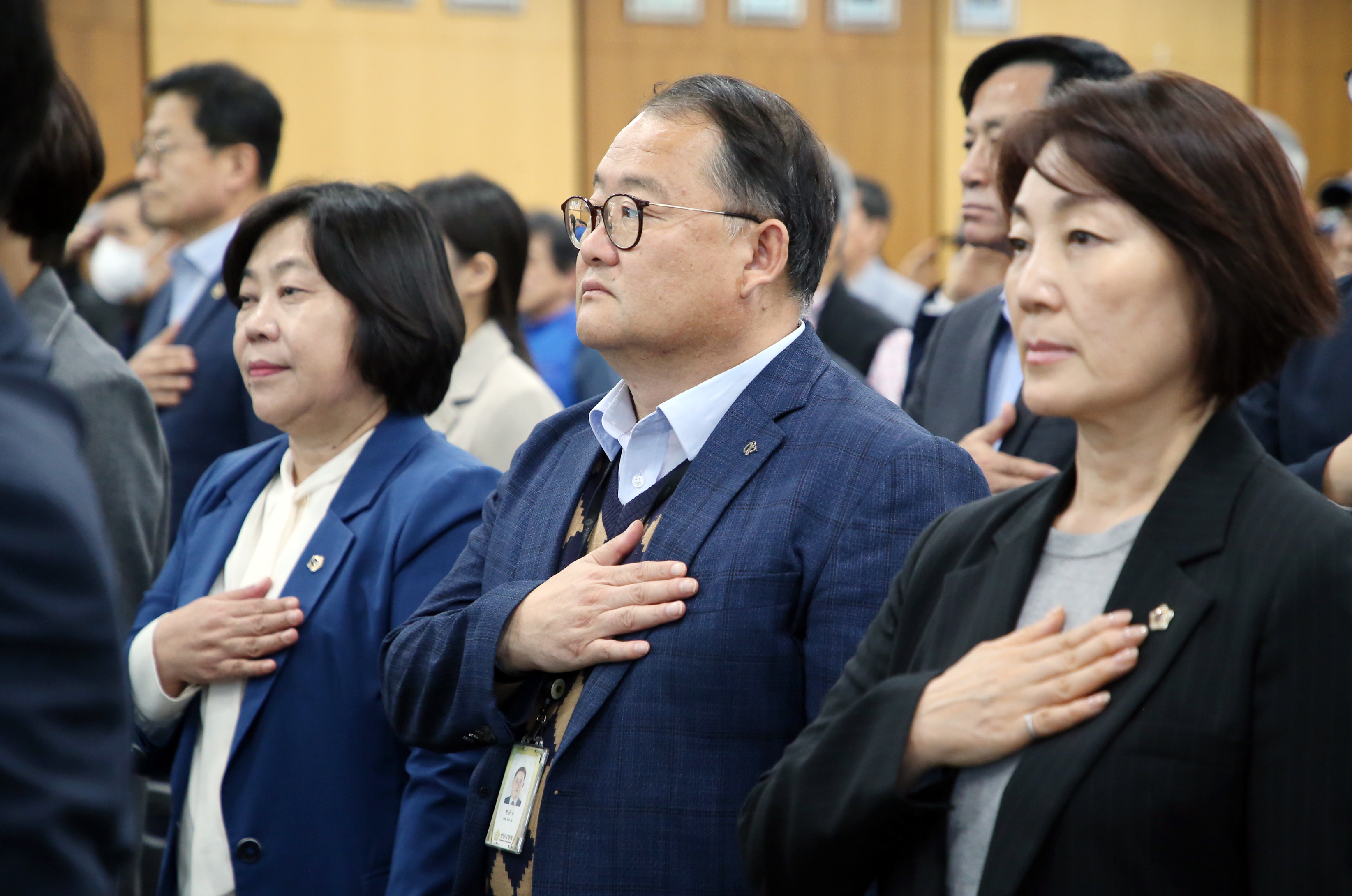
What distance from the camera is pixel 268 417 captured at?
248 centimetres

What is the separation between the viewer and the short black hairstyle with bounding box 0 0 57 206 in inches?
34.7

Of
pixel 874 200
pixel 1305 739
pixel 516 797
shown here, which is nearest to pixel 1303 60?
pixel 874 200

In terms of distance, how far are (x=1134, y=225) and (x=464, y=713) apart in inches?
44.2

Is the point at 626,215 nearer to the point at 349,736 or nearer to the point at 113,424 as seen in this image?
the point at 349,736

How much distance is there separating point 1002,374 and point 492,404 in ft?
4.32

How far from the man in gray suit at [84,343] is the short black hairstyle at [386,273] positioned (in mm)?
313

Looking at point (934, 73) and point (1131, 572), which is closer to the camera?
point (1131, 572)

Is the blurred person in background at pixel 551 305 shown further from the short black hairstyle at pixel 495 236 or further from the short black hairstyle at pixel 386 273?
the short black hairstyle at pixel 386 273

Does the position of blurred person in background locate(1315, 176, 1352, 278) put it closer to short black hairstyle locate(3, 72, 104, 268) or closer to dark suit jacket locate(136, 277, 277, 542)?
short black hairstyle locate(3, 72, 104, 268)

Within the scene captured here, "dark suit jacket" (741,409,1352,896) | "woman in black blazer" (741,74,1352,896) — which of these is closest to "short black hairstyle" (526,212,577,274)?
"woman in black blazer" (741,74,1352,896)

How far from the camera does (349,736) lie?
2.27 meters

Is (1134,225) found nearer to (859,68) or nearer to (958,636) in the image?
(958,636)

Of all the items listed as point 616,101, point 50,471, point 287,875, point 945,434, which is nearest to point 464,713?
point 287,875

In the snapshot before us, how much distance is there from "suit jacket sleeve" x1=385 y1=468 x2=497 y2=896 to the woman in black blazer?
2.67 ft
